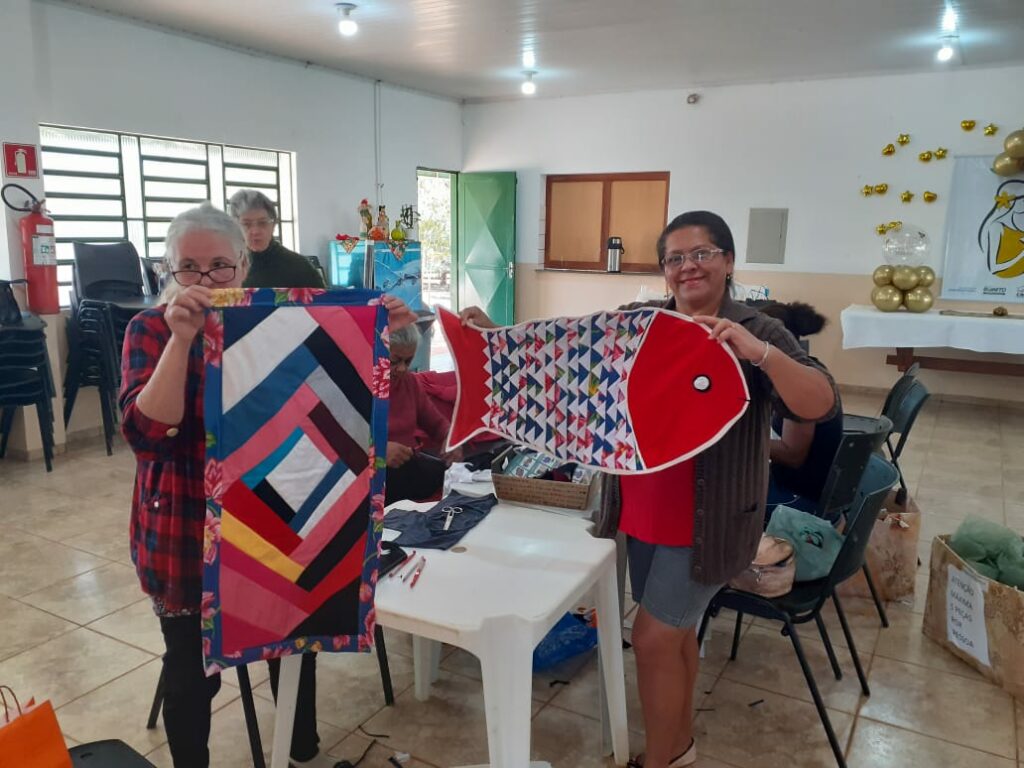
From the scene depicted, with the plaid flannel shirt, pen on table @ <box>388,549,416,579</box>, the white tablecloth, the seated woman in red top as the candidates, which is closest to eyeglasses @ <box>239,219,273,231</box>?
the seated woman in red top

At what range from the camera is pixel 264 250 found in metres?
3.16

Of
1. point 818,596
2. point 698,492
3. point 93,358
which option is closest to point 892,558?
point 818,596

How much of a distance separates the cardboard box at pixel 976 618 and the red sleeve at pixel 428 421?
182cm

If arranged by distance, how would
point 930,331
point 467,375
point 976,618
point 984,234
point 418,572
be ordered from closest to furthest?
point 418,572 < point 467,375 < point 976,618 < point 930,331 < point 984,234

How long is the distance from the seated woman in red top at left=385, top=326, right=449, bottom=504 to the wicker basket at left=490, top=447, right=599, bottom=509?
11.1 inches

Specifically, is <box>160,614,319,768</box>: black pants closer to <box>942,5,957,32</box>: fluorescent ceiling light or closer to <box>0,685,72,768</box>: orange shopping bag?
<box>0,685,72,768</box>: orange shopping bag

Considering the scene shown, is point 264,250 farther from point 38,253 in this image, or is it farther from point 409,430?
point 38,253

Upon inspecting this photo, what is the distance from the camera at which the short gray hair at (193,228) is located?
1.46 m

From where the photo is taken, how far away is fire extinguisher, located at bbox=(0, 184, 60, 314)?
14.6ft

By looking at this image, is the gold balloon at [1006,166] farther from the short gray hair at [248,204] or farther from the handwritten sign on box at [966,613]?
the short gray hair at [248,204]

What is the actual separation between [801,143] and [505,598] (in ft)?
22.5

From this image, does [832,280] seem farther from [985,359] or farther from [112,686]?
[112,686]

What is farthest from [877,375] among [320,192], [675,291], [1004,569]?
[675,291]

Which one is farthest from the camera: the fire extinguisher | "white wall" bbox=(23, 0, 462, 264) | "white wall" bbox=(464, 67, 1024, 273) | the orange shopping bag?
"white wall" bbox=(464, 67, 1024, 273)
